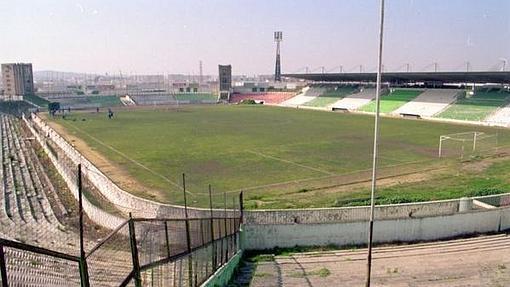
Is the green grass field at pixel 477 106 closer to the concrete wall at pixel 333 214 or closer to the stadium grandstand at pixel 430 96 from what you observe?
the stadium grandstand at pixel 430 96

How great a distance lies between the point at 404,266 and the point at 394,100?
72124mm

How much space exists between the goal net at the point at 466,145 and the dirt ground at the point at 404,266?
20.9 m

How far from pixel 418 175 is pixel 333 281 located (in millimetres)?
17158

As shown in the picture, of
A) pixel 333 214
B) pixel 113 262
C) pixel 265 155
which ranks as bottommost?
pixel 265 155

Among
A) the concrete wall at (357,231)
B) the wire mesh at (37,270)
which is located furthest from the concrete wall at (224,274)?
the wire mesh at (37,270)

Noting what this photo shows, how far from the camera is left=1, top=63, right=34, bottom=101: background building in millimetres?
136875

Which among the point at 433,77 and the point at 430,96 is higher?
the point at 433,77

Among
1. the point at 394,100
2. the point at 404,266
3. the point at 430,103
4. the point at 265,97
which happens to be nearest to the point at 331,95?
the point at 394,100

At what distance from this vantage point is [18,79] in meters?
137

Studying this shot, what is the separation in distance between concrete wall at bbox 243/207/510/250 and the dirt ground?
0.63m

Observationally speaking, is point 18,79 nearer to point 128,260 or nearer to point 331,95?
point 331,95

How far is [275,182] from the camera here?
88.1 feet

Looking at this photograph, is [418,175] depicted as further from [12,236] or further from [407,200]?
[12,236]

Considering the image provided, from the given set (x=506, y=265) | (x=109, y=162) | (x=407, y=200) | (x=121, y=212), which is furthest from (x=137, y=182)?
(x=506, y=265)
